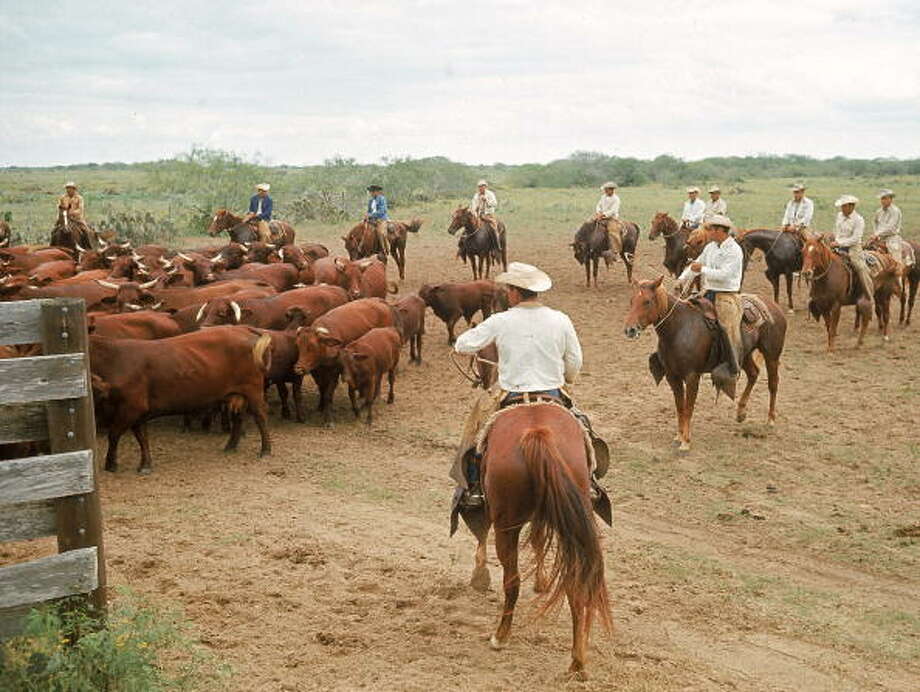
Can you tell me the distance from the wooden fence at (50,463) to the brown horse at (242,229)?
15917 millimetres

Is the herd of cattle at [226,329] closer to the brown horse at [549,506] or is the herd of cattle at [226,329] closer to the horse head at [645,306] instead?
the horse head at [645,306]

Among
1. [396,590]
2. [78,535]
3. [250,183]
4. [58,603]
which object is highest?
[250,183]

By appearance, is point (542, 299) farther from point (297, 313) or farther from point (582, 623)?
point (582, 623)

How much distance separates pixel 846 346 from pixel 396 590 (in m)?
10.7

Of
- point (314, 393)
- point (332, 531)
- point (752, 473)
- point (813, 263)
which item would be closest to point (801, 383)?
point (813, 263)

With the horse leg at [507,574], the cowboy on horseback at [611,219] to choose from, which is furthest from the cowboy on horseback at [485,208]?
the horse leg at [507,574]

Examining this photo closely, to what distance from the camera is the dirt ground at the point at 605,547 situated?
17.7ft

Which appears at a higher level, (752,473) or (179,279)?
(179,279)

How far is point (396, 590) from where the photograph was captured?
6.42 meters

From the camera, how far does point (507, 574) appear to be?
5.44m

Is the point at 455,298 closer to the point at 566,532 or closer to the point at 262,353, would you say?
the point at 262,353

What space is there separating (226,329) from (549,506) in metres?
5.40

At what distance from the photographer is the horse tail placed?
4.92m

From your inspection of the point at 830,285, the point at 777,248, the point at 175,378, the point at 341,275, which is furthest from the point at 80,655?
the point at 777,248
